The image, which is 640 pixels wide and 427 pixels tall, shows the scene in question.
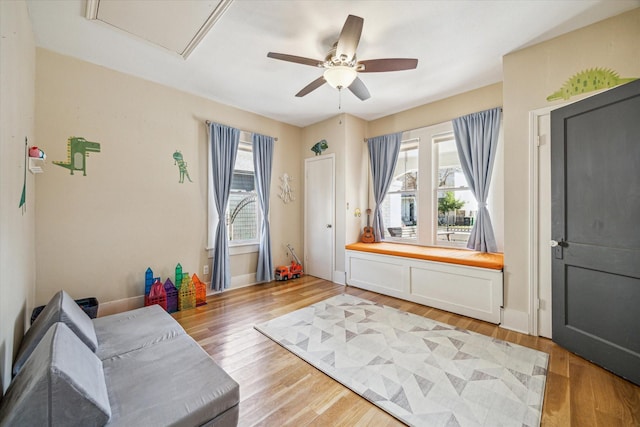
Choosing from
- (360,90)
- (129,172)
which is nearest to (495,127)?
(360,90)

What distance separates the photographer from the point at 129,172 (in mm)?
3053

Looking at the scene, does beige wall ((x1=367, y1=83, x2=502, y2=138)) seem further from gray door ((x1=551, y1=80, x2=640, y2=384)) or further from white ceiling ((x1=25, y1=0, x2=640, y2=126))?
gray door ((x1=551, y1=80, x2=640, y2=384))

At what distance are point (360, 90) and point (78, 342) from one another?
9.45ft

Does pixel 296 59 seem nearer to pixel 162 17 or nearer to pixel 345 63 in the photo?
pixel 345 63

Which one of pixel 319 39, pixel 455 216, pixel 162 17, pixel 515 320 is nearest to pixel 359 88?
pixel 319 39

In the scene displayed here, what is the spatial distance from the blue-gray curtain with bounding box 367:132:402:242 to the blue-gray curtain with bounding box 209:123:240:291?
2352 mm

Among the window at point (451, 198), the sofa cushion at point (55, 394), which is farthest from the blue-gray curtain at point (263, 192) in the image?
the sofa cushion at point (55, 394)

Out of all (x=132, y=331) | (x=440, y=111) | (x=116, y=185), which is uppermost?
(x=440, y=111)

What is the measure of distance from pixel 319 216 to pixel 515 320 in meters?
3.02

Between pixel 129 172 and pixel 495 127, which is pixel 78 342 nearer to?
pixel 129 172

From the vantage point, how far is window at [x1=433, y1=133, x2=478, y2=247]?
362 centimetres

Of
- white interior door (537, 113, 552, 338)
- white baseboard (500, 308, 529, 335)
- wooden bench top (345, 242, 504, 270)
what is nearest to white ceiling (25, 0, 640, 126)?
white interior door (537, 113, 552, 338)

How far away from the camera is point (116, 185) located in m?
2.96

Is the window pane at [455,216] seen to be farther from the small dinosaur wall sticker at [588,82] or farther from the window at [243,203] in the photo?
the window at [243,203]
